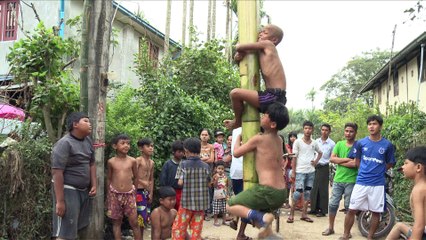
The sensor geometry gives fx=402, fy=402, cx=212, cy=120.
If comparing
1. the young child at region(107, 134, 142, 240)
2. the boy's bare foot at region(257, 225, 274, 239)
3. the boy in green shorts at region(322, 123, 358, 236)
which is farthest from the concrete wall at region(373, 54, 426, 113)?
the boy's bare foot at region(257, 225, 274, 239)

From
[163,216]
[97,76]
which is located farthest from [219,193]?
[97,76]

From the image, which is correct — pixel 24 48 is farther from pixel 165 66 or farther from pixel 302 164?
pixel 165 66

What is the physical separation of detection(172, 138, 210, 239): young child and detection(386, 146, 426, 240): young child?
265 cm

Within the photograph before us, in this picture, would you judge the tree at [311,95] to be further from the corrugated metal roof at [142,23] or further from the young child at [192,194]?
the young child at [192,194]

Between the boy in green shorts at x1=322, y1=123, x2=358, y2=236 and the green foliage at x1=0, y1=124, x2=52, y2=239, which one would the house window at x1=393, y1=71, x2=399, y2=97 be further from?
the green foliage at x1=0, y1=124, x2=52, y2=239

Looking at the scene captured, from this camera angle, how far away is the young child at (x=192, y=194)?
219 inches

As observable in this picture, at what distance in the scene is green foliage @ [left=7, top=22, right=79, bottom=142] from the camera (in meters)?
5.58

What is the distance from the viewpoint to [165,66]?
11.7 m

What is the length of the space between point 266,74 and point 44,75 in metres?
3.74

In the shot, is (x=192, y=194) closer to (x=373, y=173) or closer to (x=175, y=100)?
(x=373, y=173)

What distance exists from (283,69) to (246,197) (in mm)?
1094

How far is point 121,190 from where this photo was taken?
18.4 ft

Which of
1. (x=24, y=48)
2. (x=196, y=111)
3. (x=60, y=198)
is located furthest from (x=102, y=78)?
(x=196, y=111)

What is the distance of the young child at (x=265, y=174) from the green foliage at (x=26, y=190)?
10.2 feet
